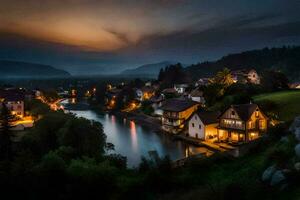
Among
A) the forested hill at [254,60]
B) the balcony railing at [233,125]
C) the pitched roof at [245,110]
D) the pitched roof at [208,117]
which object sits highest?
the forested hill at [254,60]

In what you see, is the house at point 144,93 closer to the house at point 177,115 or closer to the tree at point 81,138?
the house at point 177,115

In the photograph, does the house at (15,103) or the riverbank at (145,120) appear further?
the riverbank at (145,120)

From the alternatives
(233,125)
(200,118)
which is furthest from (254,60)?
(233,125)

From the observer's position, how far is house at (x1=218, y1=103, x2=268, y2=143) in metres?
34.8

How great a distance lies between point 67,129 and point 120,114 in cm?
4563

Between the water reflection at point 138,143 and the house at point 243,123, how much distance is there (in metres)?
5.58

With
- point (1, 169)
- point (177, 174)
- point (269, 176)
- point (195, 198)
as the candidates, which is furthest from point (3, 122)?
point (269, 176)

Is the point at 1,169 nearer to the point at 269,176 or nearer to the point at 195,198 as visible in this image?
the point at 195,198

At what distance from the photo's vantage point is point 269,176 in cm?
1513

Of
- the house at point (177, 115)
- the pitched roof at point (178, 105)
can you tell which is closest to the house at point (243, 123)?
the house at point (177, 115)

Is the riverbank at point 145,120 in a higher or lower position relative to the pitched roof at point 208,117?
lower

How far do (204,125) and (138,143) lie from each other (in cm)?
907

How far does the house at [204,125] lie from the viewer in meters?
38.3

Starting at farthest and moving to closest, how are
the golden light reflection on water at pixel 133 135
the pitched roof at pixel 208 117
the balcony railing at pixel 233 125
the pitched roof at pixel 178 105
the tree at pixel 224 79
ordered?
the tree at pixel 224 79 → the pitched roof at pixel 178 105 → the golden light reflection on water at pixel 133 135 → the pitched roof at pixel 208 117 → the balcony railing at pixel 233 125
